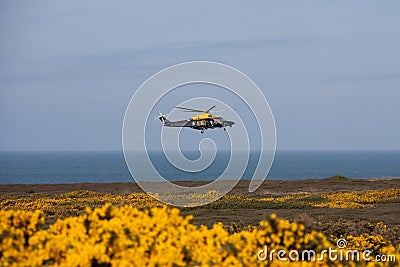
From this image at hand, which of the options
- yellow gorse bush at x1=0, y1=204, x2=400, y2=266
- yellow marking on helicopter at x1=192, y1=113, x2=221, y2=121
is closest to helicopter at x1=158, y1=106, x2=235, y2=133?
yellow marking on helicopter at x1=192, y1=113, x2=221, y2=121

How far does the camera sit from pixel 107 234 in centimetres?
663

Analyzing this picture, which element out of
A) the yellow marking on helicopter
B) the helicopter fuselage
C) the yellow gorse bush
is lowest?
the yellow gorse bush

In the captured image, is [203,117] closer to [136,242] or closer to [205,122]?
[205,122]

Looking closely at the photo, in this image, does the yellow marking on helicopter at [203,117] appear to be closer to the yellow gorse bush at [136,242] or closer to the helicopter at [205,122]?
the helicopter at [205,122]

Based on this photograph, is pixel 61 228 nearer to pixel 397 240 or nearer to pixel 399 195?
pixel 397 240

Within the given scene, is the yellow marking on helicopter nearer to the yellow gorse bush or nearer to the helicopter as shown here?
the helicopter

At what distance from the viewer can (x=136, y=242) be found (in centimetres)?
663

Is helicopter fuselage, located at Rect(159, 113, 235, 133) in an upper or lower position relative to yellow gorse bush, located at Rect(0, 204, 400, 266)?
upper

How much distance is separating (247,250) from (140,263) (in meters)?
1.30

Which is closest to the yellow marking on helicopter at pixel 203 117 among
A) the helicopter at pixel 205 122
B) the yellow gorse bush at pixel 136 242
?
the helicopter at pixel 205 122

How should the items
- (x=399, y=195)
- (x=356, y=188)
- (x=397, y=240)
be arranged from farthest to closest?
(x=356, y=188)
(x=399, y=195)
(x=397, y=240)

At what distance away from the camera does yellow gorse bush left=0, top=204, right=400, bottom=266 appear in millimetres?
6613

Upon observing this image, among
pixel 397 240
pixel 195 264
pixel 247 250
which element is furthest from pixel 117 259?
pixel 397 240

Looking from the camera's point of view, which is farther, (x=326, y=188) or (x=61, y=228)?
(x=326, y=188)
